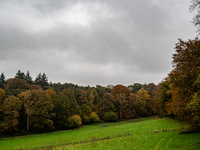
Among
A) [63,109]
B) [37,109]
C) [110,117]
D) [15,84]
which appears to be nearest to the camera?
[37,109]

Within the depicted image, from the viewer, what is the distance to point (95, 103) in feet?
211

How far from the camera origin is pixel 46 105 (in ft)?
135

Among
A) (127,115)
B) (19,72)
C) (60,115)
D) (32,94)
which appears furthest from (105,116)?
(19,72)

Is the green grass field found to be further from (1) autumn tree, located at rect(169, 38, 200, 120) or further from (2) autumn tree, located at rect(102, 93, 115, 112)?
(2) autumn tree, located at rect(102, 93, 115, 112)

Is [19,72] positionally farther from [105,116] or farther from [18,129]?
[105,116]

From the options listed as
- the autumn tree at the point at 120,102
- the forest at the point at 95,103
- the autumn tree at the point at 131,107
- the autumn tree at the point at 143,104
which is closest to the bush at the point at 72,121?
the forest at the point at 95,103

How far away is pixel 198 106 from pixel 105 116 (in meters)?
51.0

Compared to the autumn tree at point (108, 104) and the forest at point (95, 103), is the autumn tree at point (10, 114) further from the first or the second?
the autumn tree at point (108, 104)

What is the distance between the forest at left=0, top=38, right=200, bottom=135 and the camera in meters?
15.0

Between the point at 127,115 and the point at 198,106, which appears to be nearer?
the point at 198,106

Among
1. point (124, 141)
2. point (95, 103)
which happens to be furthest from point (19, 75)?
point (124, 141)

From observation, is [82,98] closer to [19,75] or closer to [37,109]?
[37,109]

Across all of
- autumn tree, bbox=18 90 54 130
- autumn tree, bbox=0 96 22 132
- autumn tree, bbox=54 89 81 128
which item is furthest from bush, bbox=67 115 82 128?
autumn tree, bbox=0 96 22 132

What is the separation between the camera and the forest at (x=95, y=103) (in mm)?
15008
